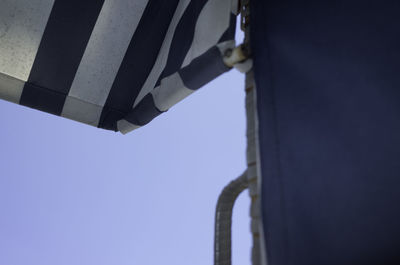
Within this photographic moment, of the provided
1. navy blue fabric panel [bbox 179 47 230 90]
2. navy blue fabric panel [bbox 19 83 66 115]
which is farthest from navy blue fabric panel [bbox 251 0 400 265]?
navy blue fabric panel [bbox 19 83 66 115]

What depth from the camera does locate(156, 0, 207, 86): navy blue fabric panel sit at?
3.42 feet

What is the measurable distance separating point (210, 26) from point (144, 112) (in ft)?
1.48

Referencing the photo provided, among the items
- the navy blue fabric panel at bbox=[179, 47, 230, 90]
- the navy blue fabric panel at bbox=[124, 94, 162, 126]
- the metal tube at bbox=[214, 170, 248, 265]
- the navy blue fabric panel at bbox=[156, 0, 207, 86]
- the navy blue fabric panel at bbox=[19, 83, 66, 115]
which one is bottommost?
the metal tube at bbox=[214, 170, 248, 265]

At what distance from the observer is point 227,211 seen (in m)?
0.79

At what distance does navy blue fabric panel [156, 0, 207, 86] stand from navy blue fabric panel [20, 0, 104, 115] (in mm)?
362

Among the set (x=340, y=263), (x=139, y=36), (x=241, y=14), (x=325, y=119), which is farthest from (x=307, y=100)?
(x=139, y=36)

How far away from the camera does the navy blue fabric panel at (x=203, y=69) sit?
0.83 m

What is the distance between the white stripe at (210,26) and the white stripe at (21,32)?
0.64 metres

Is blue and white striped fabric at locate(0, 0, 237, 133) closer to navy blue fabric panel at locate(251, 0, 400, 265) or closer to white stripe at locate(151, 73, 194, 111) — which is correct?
white stripe at locate(151, 73, 194, 111)

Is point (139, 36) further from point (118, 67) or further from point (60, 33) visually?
point (60, 33)

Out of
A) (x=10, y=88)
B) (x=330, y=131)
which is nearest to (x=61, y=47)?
(x=10, y=88)

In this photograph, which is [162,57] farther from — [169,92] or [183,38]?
[169,92]

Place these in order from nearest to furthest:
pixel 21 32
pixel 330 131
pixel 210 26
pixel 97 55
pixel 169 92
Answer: pixel 330 131 → pixel 210 26 → pixel 169 92 → pixel 21 32 → pixel 97 55

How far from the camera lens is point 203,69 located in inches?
34.4
